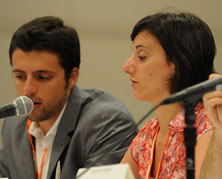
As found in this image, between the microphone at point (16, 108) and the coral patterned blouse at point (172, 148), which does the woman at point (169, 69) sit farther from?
the microphone at point (16, 108)

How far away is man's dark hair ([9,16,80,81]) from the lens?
85.8 inches

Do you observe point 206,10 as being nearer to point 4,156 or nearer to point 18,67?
point 18,67

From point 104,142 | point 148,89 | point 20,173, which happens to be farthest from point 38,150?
point 148,89

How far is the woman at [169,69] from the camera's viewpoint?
155cm

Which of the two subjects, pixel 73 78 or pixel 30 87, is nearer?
pixel 30 87

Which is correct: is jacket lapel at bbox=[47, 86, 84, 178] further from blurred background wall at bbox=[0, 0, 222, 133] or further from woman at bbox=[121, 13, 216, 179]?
blurred background wall at bbox=[0, 0, 222, 133]

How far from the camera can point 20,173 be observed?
7.04ft

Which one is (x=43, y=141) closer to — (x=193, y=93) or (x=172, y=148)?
(x=172, y=148)

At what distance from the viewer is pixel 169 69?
158 cm

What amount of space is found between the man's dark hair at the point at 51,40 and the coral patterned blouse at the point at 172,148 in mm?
764

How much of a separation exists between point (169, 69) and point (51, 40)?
0.85m

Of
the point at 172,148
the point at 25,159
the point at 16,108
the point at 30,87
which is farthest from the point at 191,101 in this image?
the point at 25,159

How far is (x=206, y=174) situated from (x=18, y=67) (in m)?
1.27

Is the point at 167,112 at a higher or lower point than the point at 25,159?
higher
